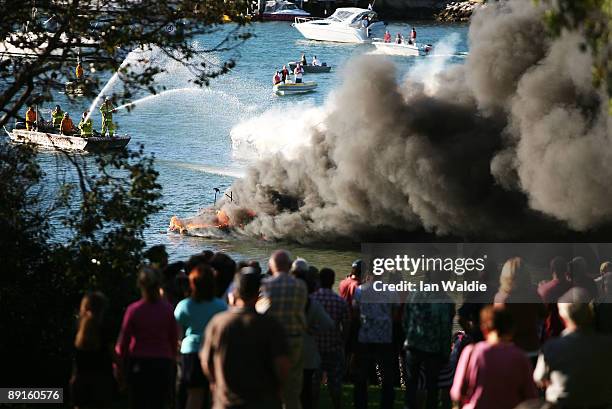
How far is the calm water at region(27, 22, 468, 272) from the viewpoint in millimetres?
30453

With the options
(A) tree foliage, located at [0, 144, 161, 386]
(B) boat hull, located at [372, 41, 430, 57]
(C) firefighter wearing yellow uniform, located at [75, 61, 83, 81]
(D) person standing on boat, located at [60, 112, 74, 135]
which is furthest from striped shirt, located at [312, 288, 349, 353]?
(B) boat hull, located at [372, 41, 430, 57]

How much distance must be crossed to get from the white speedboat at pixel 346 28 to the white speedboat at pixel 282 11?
13.9 meters

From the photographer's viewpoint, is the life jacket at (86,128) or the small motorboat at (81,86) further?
the life jacket at (86,128)

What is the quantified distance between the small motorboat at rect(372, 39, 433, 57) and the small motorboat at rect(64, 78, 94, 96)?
233ft

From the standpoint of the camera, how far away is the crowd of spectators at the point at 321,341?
324 inches

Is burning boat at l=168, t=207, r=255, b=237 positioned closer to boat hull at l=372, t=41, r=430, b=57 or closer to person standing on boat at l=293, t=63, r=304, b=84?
person standing on boat at l=293, t=63, r=304, b=84

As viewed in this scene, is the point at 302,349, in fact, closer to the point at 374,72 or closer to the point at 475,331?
the point at 475,331

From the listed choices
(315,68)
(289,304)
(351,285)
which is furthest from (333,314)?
(315,68)

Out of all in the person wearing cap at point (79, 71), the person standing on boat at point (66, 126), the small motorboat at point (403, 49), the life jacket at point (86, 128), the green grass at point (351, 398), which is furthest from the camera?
the small motorboat at point (403, 49)

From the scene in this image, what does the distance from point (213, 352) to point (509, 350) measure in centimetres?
220

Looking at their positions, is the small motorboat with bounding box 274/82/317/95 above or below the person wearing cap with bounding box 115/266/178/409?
below

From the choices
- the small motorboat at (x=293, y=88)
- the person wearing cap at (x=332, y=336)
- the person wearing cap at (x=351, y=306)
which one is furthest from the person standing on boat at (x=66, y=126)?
the person wearing cap at (x=332, y=336)

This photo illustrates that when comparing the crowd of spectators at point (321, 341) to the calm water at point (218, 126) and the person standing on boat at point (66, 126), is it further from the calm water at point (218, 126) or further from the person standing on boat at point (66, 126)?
the person standing on boat at point (66, 126)

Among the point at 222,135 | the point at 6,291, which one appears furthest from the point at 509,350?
the point at 222,135
